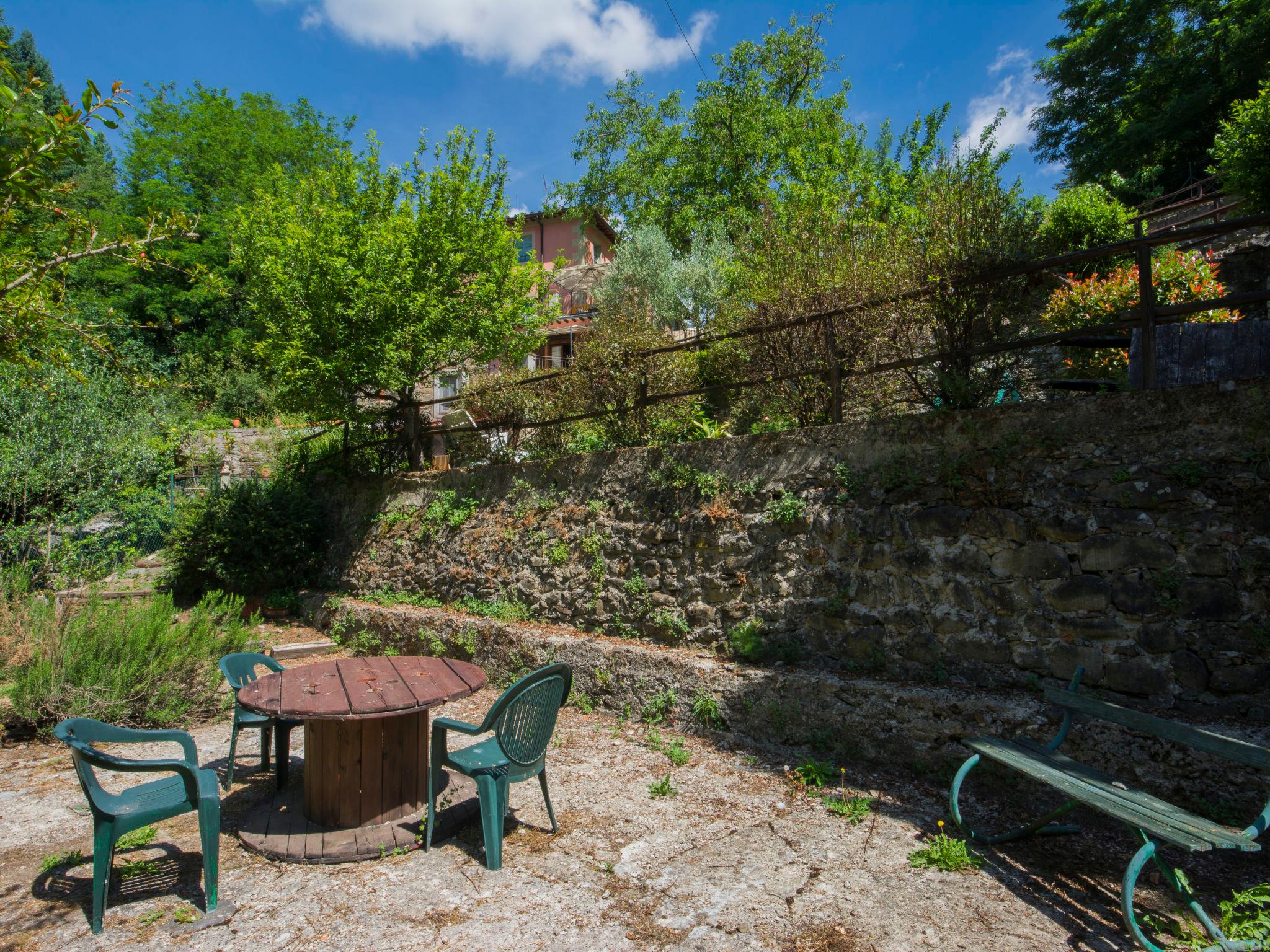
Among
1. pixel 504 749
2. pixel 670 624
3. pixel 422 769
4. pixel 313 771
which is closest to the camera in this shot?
pixel 504 749

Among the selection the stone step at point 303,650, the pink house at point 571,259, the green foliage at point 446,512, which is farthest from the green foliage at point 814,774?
the pink house at point 571,259

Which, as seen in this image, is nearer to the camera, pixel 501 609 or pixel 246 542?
pixel 501 609

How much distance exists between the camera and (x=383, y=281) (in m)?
8.54

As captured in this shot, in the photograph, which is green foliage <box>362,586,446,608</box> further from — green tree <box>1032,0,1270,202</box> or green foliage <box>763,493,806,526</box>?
green tree <box>1032,0,1270,202</box>

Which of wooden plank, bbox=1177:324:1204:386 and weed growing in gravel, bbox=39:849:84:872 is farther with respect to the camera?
wooden plank, bbox=1177:324:1204:386

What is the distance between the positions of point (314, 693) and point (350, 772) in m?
0.47

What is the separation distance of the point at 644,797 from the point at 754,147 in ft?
68.9

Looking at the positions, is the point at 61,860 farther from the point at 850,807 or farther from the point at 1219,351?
the point at 1219,351

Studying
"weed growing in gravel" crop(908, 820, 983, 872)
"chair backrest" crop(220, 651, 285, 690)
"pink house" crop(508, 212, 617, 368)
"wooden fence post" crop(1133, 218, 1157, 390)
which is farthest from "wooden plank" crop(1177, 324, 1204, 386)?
"pink house" crop(508, 212, 617, 368)

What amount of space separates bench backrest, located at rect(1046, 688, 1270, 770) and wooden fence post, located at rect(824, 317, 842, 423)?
8.59 feet

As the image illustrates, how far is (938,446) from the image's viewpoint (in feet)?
16.7

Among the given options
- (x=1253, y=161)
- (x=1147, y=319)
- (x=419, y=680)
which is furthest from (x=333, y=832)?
(x=1253, y=161)

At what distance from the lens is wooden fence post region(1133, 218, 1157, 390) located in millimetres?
4379

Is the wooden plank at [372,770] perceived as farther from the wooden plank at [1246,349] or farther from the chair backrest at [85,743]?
the wooden plank at [1246,349]
